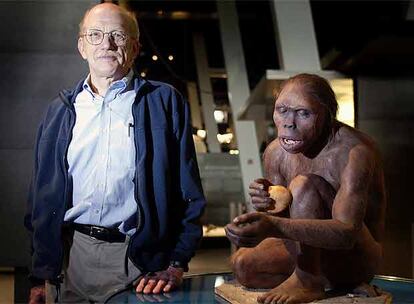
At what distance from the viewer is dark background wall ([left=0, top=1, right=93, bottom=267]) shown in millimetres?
1438

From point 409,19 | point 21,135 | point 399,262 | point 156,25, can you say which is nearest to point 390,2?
point 409,19

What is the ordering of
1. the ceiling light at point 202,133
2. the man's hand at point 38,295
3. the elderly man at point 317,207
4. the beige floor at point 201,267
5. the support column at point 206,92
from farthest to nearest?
1. the support column at point 206,92
2. the ceiling light at point 202,133
3. the beige floor at point 201,267
4. the man's hand at point 38,295
5. the elderly man at point 317,207

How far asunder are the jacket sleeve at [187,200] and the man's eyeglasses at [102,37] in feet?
0.65

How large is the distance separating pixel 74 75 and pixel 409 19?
137cm

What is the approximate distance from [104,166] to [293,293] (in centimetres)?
47

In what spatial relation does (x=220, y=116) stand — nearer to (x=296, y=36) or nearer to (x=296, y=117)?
(x=296, y=36)

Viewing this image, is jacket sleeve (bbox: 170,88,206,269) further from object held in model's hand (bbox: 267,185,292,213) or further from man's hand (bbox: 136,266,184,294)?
object held in model's hand (bbox: 267,185,292,213)

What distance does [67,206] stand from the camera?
1.23m

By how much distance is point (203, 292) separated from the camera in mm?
1303

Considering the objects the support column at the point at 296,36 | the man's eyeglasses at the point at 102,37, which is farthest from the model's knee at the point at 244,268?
the support column at the point at 296,36

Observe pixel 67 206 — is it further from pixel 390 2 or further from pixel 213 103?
pixel 213 103

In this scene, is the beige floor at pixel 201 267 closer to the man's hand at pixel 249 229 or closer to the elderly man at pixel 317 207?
the elderly man at pixel 317 207

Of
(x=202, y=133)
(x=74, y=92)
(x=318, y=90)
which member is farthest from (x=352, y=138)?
(x=202, y=133)

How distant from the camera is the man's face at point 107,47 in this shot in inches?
48.1
